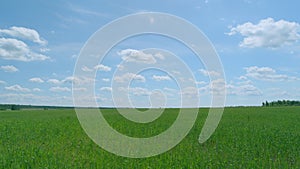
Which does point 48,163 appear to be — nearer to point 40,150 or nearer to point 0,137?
point 40,150

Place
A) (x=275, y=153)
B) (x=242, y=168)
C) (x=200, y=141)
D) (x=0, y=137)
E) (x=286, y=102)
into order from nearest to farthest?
(x=242, y=168) → (x=275, y=153) → (x=200, y=141) → (x=0, y=137) → (x=286, y=102)

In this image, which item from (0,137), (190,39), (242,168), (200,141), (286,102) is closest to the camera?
(242,168)

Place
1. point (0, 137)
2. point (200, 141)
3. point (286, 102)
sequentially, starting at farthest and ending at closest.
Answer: point (286, 102), point (0, 137), point (200, 141)

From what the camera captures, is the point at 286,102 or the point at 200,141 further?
the point at 286,102

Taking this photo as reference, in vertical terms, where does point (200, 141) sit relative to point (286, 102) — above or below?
below

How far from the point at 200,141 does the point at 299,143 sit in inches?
167

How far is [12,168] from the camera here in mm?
9633

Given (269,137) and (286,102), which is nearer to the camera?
(269,137)

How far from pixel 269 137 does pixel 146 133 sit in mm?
6233

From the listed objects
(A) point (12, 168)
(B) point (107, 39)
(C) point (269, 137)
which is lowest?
(A) point (12, 168)

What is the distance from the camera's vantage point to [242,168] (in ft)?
31.1

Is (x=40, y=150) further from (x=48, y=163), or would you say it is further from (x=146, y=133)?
(x=146, y=133)

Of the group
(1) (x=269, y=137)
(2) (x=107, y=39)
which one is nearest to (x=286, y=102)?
(1) (x=269, y=137)

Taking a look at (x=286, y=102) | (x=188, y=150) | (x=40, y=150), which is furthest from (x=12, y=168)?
(x=286, y=102)
